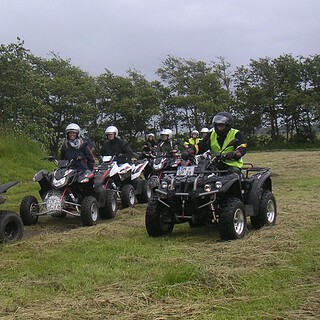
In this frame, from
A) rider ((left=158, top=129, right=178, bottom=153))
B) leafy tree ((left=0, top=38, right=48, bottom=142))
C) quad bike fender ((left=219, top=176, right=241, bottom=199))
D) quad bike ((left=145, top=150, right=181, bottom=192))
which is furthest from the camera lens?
leafy tree ((left=0, top=38, right=48, bottom=142))

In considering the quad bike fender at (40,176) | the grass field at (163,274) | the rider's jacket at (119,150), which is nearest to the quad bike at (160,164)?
the rider's jacket at (119,150)

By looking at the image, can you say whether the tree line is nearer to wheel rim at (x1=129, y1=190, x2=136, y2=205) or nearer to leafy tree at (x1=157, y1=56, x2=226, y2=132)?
leafy tree at (x1=157, y1=56, x2=226, y2=132)

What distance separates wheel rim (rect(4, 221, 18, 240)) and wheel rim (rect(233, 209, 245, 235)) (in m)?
3.15

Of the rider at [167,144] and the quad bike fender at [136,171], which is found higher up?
the rider at [167,144]

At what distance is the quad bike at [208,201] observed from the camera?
686cm

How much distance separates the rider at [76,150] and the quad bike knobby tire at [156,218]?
2.43m

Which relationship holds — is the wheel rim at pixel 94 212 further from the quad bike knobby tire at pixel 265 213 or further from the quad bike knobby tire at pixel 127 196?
the quad bike knobby tire at pixel 265 213

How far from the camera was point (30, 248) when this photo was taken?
22.0ft

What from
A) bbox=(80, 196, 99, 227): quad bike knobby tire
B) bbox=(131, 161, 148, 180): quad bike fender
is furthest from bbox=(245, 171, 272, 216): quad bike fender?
bbox=(131, 161, 148, 180): quad bike fender

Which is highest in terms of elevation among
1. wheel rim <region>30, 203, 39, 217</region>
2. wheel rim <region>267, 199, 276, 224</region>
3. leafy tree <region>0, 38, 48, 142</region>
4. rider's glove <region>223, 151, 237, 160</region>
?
leafy tree <region>0, 38, 48, 142</region>

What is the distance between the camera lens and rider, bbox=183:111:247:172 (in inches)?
296

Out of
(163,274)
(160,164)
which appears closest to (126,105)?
(160,164)

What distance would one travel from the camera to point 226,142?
7770 mm

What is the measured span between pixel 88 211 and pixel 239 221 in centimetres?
275
